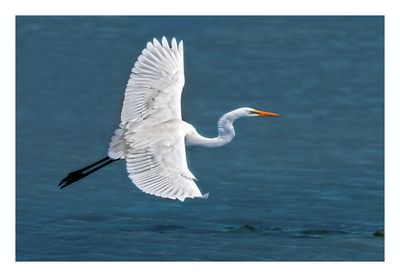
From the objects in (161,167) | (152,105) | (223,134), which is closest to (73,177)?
(152,105)

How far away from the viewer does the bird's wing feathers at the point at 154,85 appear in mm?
7484

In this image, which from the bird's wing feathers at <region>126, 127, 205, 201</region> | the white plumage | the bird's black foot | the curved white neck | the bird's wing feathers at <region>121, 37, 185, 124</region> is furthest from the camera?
the bird's black foot

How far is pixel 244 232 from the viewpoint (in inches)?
325

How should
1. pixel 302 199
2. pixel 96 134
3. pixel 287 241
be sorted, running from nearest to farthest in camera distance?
pixel 287 241 → pixel 302 199 → pixel 96 134

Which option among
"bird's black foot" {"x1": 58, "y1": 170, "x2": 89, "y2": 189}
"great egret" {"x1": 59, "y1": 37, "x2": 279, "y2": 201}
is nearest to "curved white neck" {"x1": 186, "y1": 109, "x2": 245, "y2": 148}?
"great egret" {"x1": 59, "y1": 37, "x2": 279, "y2": 201}

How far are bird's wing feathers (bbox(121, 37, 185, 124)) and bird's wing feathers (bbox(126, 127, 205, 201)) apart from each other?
7.8 inches

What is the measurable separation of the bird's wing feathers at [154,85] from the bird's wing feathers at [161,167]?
0.20 meters

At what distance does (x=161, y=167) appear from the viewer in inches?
277

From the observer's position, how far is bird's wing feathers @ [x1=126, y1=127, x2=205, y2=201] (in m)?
6.73

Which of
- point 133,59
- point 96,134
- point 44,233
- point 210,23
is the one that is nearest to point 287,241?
point 44,233

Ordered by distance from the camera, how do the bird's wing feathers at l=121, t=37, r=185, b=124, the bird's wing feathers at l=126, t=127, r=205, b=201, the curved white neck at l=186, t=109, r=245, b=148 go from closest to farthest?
1. the bird's wing feathers at l=126, t=127, r=205, b=201
2. the bird's wing feathers at l=121, t=37, r=185, b=124
3. the curved white neck at l=186, t=109, r=245, b=148

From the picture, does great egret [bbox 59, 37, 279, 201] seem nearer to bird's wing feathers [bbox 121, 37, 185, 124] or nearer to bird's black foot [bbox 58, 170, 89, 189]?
bird's wing feathers [bbox 121, 37, 185, 124]

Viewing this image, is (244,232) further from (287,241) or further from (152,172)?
(152,172)

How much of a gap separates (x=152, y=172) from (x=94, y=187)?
6.86 feet
